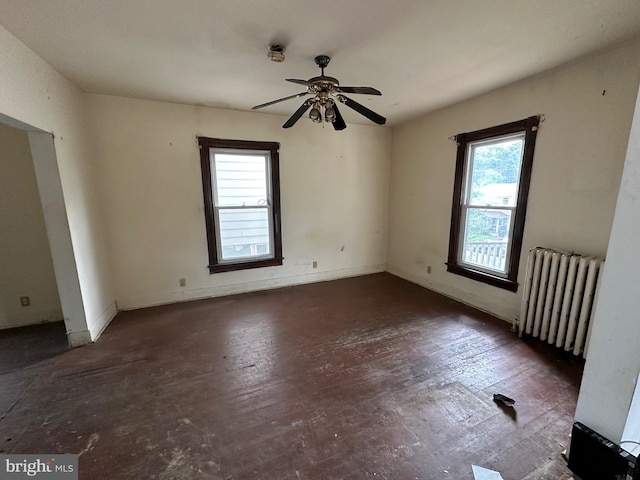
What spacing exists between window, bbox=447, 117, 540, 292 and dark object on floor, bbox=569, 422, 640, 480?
1.80 metres

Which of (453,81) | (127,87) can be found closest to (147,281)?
(127,87)

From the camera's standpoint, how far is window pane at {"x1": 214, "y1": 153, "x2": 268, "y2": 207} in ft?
11.9

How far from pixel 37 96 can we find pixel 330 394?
321 cm

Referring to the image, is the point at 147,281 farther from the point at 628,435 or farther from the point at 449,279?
the point at 628,435

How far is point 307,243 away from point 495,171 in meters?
2.65

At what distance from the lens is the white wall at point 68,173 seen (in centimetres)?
192

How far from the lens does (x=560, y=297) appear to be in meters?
2.38

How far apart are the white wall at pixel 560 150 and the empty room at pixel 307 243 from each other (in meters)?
0.02

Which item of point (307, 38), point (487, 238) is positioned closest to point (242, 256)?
point (307, 38)

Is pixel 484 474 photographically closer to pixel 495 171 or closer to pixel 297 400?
pixel 297 400

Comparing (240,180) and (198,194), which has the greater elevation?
(240,180)

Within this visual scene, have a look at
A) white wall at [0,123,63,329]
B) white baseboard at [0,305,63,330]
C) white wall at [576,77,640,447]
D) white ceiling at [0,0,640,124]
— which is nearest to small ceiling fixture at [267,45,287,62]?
white ceiling at [0,0,640,124]

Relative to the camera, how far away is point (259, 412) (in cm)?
180

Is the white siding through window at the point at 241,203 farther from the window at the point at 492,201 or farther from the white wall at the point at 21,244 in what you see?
the window at the point at 492,201
